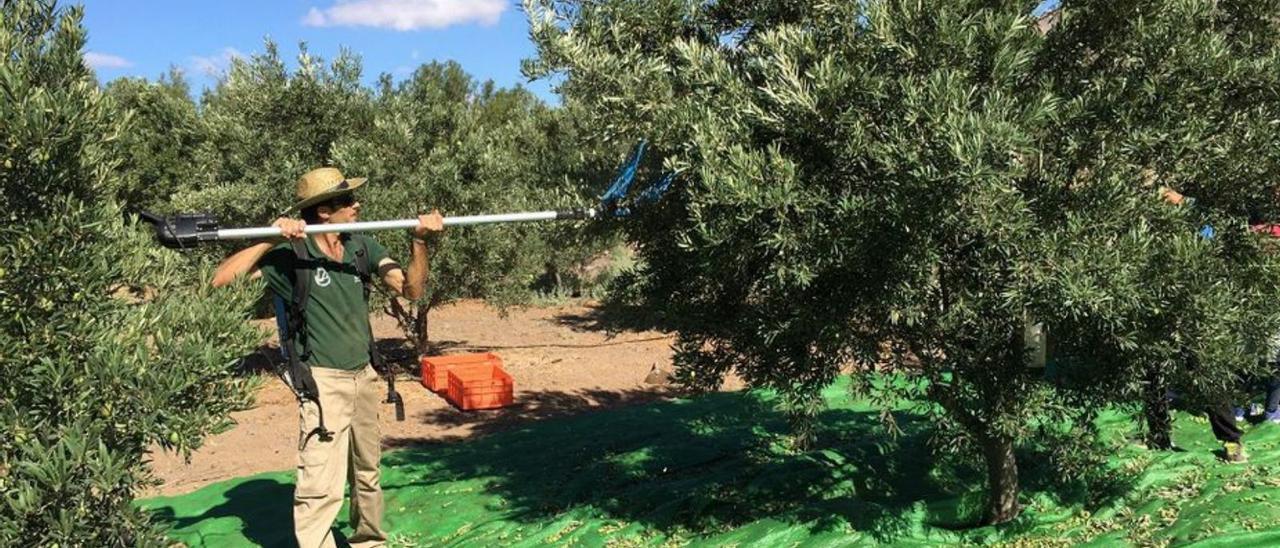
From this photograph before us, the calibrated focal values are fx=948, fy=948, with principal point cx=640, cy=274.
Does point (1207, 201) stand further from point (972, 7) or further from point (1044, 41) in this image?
point (972, 7)

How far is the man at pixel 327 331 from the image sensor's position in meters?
5.25

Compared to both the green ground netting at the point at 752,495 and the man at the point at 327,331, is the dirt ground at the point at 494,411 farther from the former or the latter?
the man at the point at 327,331

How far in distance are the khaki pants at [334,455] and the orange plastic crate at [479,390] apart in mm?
6305

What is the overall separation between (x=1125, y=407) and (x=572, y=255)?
18.2m

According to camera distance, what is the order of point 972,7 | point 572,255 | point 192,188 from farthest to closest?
point 572,255
point 192,188
point 972,7

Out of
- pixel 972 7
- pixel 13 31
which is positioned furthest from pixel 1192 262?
pixel 13 31

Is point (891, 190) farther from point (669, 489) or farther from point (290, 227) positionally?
point (669, 489)

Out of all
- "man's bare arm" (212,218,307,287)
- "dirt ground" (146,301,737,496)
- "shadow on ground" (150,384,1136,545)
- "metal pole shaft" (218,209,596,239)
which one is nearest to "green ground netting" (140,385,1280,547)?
"shadow on ground" (150,384,1136,545)

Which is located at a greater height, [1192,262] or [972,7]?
[972,7]

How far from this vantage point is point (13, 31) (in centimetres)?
363

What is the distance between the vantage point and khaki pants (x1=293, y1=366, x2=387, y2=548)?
525 cm

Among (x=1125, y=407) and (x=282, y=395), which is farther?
(x=282, y=395)

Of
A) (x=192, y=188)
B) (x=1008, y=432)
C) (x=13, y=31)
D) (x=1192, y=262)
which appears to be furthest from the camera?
(x=192, y=188)

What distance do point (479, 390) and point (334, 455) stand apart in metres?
6.88
